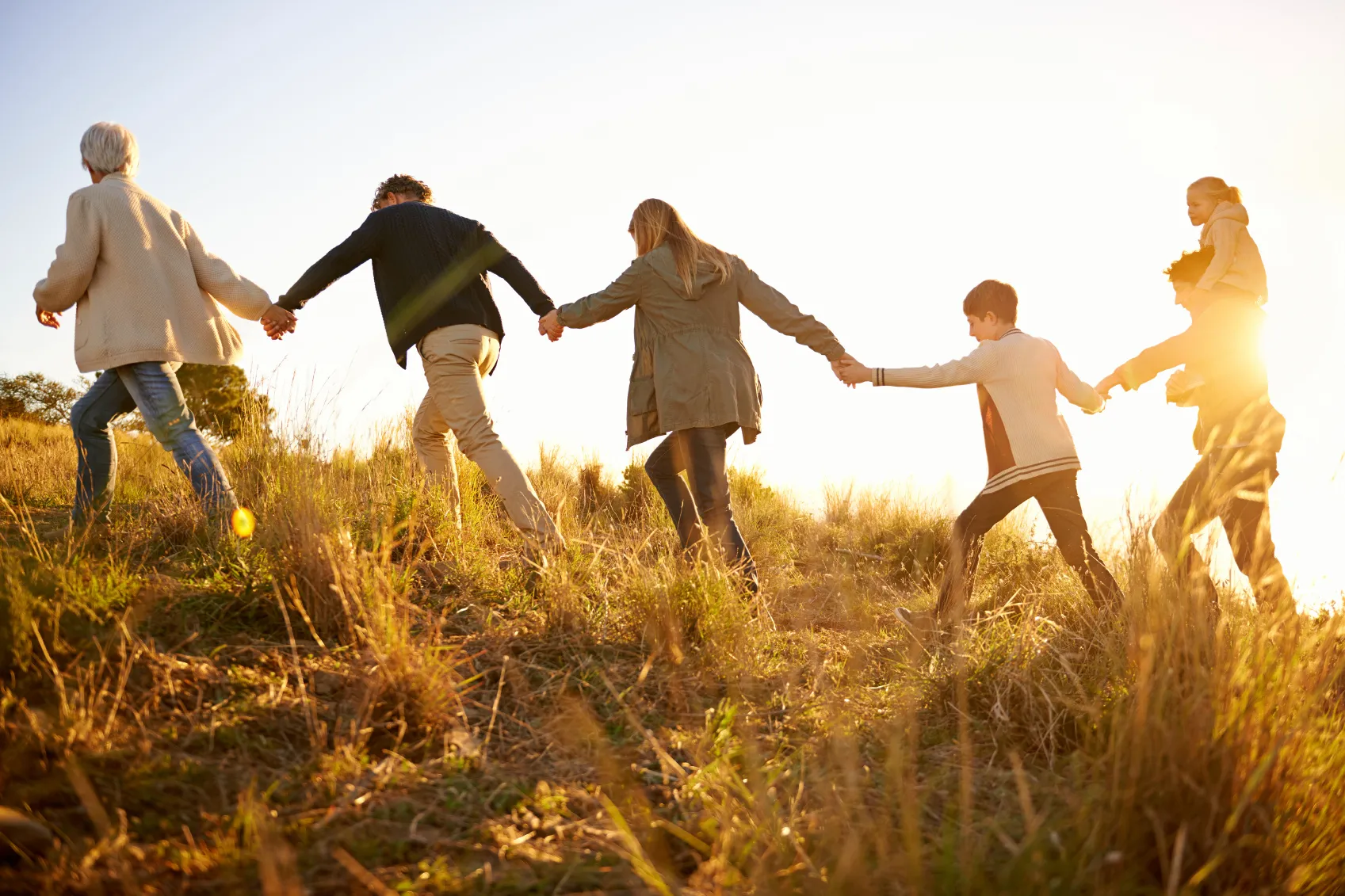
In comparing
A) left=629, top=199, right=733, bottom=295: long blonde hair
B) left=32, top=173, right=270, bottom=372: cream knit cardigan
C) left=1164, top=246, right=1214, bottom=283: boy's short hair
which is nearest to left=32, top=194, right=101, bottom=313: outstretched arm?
left=32, top=173, right=270, bottom=372: cream knit cardigan

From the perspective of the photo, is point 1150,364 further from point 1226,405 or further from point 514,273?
point 514,273

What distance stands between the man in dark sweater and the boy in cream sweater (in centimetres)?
222

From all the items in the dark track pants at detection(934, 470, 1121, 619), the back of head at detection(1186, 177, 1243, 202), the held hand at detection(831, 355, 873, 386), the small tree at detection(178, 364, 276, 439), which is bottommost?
the dark track pants at detection(934, 470, 1121, 619)

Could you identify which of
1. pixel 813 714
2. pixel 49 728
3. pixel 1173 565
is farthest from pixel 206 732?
pixel 1173 565

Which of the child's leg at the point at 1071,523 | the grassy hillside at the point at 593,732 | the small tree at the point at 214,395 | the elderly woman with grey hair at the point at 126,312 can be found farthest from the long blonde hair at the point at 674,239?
the small tree at the point at 214,395

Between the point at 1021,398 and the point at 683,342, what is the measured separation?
176 cm

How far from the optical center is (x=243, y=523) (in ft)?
12.3

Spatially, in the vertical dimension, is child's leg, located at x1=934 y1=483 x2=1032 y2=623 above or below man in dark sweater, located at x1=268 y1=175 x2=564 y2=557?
below

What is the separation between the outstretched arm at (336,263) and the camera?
4559 millimetres

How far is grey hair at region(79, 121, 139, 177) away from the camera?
14.0 ft

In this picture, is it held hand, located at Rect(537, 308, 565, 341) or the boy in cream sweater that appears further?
held hand, located at Rect(537, 308, 565, 341)

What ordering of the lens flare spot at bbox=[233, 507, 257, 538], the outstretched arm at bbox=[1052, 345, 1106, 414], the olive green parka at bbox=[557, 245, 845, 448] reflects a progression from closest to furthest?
the lens flare spot at bbox=[233, 507, 257, 538] → the outstretched arm at bbox=[1052, 345, 1106, 414] → the olive green parka at bbox=[557, 245, 845, 448]

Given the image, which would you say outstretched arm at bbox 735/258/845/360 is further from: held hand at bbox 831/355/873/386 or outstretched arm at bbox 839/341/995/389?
outstretched arm at bbox 839/341/995/389

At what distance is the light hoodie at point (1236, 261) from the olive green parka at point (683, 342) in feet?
7.56
